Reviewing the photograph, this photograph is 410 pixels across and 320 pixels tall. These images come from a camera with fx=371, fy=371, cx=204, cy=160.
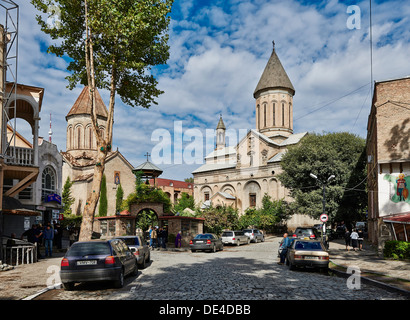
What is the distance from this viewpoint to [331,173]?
38.4 meters

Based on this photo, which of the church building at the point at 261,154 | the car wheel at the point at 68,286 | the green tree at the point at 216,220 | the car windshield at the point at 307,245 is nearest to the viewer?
the car wheel at the point at 68,286

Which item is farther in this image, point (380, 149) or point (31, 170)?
point (380, 149)

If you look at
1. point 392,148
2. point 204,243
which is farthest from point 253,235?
point 392,148

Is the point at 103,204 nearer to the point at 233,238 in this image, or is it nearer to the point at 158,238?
the point at 233,238

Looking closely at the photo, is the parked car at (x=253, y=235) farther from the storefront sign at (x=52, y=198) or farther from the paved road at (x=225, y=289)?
the paved road at (x=225, y=289)

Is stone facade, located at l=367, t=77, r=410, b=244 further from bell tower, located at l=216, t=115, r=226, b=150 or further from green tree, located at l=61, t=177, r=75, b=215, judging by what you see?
bell tower, located at l=216, t=115, r=226, b=150

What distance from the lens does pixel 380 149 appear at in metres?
22.9

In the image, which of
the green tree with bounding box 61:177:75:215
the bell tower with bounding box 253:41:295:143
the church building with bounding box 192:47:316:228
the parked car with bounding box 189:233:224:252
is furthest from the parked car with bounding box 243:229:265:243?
the green tree with bounding box 61:177:75:215

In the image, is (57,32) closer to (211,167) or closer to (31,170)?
(31,170)

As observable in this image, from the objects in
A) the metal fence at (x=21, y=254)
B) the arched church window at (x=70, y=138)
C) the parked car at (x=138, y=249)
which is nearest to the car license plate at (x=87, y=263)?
the parked car at (x=138, y=249)

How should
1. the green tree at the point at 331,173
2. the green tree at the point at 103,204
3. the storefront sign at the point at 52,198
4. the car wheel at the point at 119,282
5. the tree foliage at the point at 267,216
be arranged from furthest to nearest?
1. the green tree at the point at 103,204
2. the tree foliage at the point at 267,216
3. the green tree at the point at 331,173
4. the storefront sign at the point at 52,198
5. the car wheel at the point at 119,282

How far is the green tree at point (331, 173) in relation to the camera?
37281 millimetres
